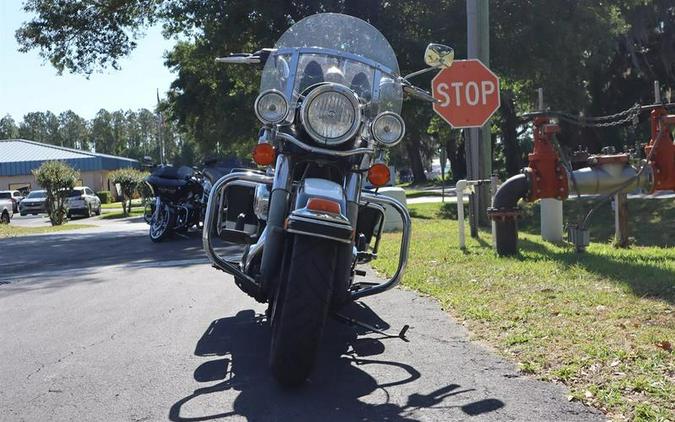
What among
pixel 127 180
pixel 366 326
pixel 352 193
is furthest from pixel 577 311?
pixel 127 180

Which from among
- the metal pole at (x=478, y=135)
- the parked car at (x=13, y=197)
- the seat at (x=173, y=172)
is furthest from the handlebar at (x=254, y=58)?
the parked car at (x=13, y=197)

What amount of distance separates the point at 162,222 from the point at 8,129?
121246mm

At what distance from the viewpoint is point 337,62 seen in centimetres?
546

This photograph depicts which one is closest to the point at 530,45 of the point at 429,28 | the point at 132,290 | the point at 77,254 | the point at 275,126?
the point at 429,28

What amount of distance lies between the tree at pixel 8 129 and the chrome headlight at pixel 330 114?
419ft

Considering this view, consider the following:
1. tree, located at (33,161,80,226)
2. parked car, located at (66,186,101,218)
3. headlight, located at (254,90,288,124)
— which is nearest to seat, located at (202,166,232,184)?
headlight, located at (254,90,288,124)

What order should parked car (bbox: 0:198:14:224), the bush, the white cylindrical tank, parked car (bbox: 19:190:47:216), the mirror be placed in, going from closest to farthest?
the mirror, the white cylindrical tank, parked car (bbox: 0:198:14:224), parked car (bbox: 19:190:47:216), the bush

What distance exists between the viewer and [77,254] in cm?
1330

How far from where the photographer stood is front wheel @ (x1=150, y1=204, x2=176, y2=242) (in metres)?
14.7

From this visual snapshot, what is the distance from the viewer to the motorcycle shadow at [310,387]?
4031 millimetres

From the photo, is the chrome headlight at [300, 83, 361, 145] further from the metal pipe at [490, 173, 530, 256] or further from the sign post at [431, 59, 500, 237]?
the sign post at [431, 59, 500, 237]

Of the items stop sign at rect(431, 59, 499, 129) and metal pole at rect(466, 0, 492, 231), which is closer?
stop sign at rect(431, 59, 499, 129)

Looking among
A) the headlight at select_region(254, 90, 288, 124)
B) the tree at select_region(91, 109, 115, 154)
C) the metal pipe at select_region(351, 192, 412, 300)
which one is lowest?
the metal pipe at select_region(351, 192, 412, 300)

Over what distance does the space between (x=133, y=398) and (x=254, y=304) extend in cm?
295
